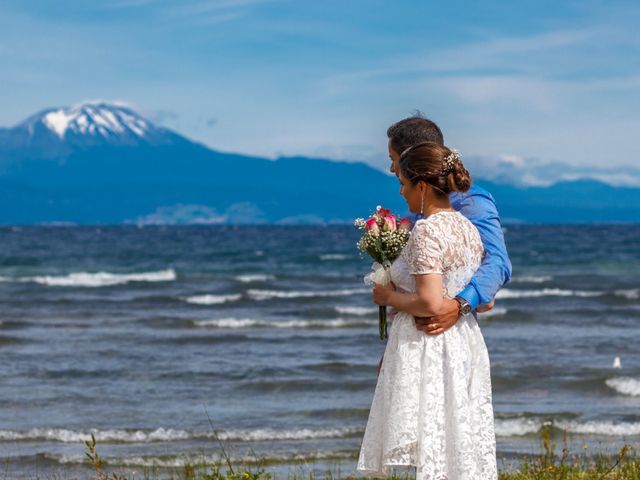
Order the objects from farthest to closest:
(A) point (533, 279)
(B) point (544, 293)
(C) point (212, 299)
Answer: (A) point (533, 279)
(B) point (544, 293)
(C) point (212, 299)

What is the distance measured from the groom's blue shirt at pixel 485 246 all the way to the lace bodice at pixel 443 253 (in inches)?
1.8

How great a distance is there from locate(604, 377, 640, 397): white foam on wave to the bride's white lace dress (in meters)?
9.03

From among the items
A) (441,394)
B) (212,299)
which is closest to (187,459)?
(441,394)

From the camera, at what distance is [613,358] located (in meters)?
16.4

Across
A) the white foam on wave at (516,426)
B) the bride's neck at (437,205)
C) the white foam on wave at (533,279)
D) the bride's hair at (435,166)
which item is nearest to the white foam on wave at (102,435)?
the white foam on wave at (516,426)

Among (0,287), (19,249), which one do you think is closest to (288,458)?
(0,287)

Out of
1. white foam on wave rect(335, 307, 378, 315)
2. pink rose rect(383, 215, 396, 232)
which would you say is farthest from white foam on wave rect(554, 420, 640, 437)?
white foam on wave rect(335, 307, 378, 315)

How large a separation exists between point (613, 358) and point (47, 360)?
28.1 feet

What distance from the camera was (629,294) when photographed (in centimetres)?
3081

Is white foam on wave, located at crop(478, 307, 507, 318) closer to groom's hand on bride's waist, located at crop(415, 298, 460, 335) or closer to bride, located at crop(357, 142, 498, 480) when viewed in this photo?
bride, located at crop(357, 142, 498, 480)

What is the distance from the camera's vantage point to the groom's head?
477 cm

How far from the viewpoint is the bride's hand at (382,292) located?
15.4 ft

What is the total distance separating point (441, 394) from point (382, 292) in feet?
1.68

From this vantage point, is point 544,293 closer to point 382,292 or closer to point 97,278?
point 97,278
